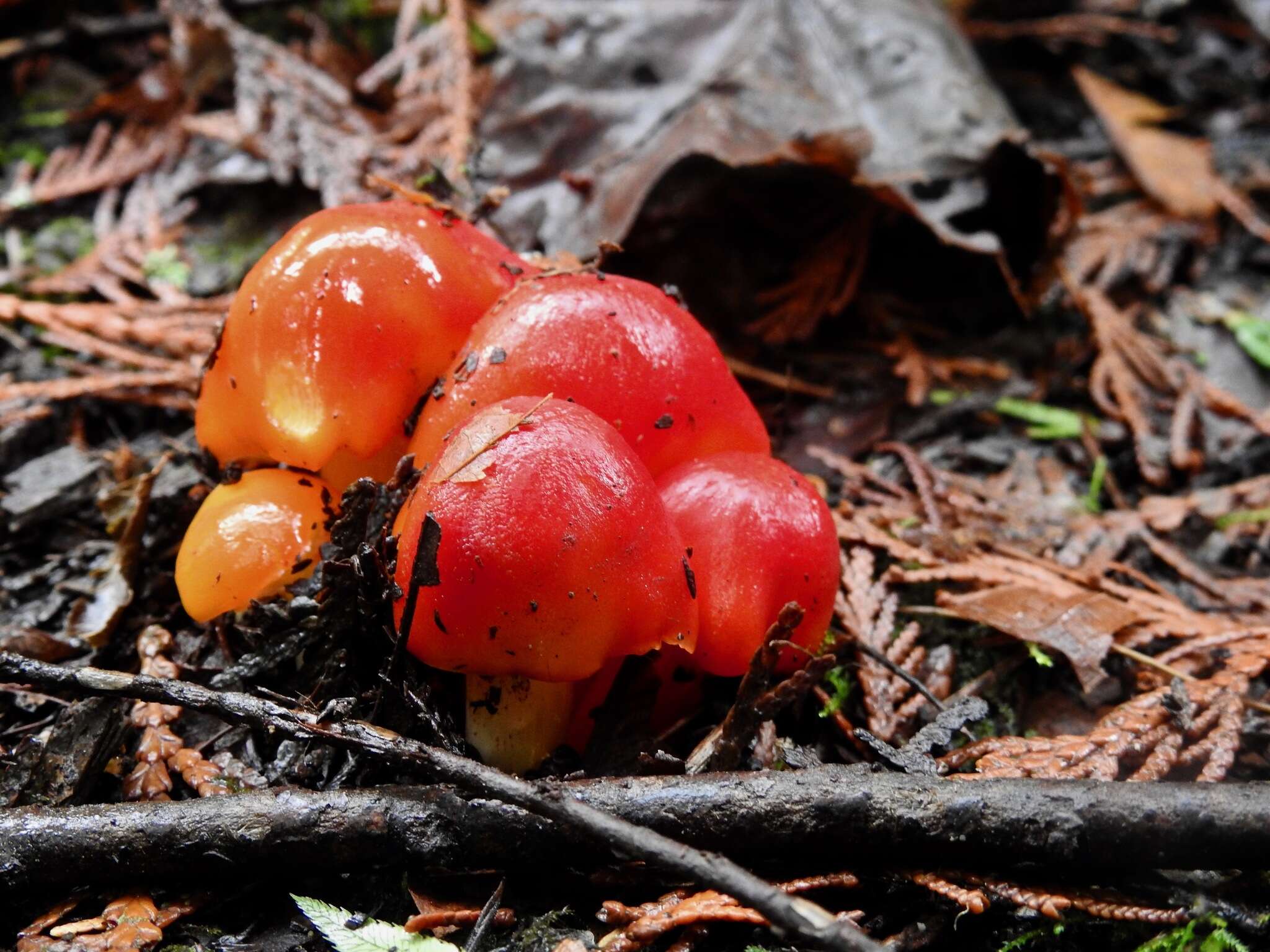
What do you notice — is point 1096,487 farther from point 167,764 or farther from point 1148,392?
point 167,764

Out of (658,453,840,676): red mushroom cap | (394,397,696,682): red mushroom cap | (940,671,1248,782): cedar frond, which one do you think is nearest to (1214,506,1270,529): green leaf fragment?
(940,671,1248,782): cedar frond

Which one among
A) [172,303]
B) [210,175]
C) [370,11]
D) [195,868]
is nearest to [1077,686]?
[195,868]

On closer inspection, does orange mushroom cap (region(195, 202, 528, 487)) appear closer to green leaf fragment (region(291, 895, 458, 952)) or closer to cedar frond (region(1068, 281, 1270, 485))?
green leaf fragment (region(291, 895, 458, 952))

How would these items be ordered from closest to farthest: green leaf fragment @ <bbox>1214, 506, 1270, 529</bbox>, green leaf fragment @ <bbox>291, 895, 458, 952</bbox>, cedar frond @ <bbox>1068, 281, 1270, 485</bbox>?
green leaf fragment @ <bbox>291, 895, 458, 952</bbox>, green leaf fragment @ <bbox>1214, 506, 1270, 529</bbox>, cedar frond @ <bbox>1068, 281, 1270, 485</bbox>

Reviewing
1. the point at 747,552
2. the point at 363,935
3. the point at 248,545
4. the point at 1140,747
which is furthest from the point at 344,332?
the point at 1140,747

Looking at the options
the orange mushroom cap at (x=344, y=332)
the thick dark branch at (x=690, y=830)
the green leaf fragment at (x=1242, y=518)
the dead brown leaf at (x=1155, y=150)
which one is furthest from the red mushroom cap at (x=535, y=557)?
the dead brown leaf at (x=1155, y=150)

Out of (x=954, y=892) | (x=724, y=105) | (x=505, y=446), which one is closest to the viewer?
(x=954, y=892)

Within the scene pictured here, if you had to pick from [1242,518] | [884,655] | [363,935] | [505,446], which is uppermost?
[505,446]
